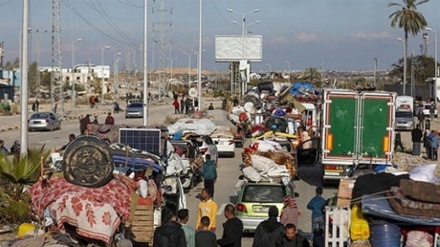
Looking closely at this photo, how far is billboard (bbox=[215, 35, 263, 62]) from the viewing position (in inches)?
4210

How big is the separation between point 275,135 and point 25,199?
1780cm

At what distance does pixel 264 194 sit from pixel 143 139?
5001mm

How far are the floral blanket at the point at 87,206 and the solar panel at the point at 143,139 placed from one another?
32.2 feet

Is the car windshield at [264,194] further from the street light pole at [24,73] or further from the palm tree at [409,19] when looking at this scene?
the palm tree at [409,19]

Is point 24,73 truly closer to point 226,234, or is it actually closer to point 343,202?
point 226,234

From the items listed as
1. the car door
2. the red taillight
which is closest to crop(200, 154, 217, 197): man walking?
the red taillight

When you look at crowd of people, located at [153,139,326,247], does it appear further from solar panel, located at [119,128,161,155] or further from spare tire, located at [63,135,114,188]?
solar panel, located at [119,128,161,155]

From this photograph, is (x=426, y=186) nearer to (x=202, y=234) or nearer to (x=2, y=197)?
(x=202, y=234)

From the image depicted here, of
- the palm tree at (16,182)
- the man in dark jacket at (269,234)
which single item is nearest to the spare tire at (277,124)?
the palm tree at (16,182)

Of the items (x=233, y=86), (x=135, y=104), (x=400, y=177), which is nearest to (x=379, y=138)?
(x=400, y=177)

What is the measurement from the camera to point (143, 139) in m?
22.9

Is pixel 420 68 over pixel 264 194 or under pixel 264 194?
over

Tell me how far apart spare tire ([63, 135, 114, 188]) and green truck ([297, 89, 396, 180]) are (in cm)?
1402

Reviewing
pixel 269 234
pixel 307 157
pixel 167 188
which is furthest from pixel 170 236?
pixel 307 157
